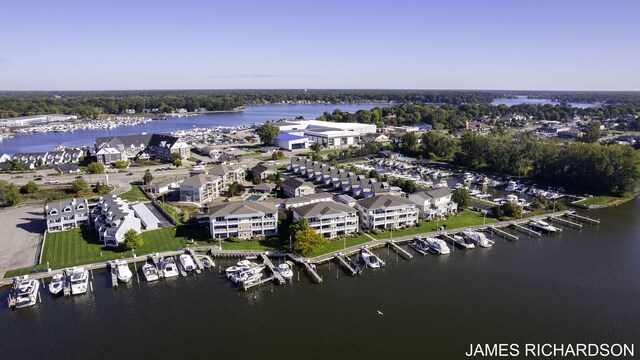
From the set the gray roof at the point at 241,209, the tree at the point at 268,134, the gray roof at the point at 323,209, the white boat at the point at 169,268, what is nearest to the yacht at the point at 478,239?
the gray roof at the point at 323,209

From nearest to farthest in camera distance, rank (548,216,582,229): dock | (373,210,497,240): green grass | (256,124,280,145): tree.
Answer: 1. (373,210,497,240): green grass
2. (548,216,582,229): dock
3. (256,124,280,145): tree

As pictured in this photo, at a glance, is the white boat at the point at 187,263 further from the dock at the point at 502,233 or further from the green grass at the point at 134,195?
the dock at the point at 502,233

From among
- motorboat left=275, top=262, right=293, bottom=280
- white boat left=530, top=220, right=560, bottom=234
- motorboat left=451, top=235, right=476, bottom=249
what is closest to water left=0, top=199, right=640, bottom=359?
motorboat left=275, top=262, right=293, bottom=280

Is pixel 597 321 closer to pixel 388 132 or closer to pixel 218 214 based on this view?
pixel 218 214

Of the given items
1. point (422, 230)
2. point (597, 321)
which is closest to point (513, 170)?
→ point (422, 230)

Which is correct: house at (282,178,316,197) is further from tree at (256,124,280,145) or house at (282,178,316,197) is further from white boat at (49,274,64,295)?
tree at (256,124,280,145)

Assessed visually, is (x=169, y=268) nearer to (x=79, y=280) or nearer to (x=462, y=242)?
(x=79, y=280)

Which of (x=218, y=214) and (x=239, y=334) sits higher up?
(x=218, y=214)
